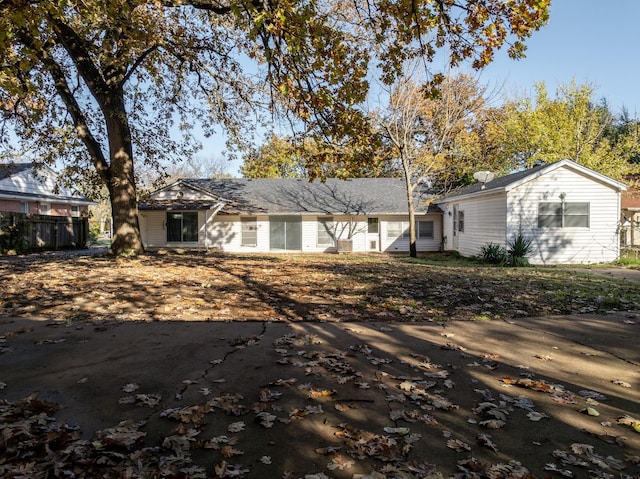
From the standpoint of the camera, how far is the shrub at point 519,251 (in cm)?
1695

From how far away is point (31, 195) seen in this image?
2566 centimetres

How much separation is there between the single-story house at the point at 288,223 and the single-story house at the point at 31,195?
6.00 metres

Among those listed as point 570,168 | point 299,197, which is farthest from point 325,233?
point 570,168

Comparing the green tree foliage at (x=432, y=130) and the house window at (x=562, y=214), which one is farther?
the green tree foliage at (x=432, y=130)

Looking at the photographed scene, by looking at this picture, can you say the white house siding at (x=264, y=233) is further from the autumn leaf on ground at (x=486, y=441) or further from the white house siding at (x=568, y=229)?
the autumn leaf on ground at (x=486, y=441)

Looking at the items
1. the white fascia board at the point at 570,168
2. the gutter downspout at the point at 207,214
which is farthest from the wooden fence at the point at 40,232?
the white fascia board at the point at 570,168

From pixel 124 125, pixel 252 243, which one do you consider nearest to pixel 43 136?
pixel 124 125

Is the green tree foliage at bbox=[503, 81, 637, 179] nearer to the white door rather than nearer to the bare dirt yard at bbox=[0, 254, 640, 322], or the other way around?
the white door

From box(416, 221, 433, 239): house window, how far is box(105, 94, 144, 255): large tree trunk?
17382 millimetres

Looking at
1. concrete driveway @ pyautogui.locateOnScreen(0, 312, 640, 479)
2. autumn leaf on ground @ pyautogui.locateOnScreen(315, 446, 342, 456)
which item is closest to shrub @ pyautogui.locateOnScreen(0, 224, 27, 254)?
concrete driveway @ pyautogui.locateOnScreen(0, 312, 640, 479)

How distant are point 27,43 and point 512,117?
1200 inches

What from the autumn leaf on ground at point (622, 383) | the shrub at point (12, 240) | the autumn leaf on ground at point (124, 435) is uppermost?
the shrub at point (12, 240)

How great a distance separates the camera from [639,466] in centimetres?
274

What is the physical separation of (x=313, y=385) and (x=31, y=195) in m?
27.9
